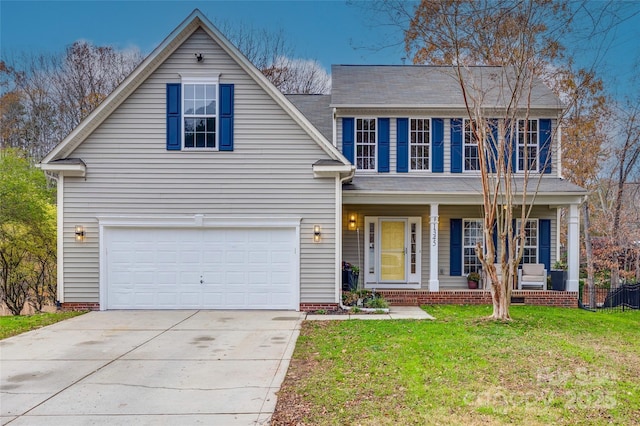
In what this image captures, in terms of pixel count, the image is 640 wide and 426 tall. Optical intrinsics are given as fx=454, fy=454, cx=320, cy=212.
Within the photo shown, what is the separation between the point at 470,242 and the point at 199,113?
8.36 meters

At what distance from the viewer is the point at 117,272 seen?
34.6 ft

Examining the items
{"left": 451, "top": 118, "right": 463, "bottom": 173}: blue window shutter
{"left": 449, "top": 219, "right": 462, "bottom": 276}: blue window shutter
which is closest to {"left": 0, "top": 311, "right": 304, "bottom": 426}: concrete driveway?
{"left": 449, "top": 219, "right": 462, "bottom": 276}: blue window shutter

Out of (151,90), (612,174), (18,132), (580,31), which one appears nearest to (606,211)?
(612,174)

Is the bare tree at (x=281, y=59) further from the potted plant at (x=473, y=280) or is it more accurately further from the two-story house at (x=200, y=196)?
the potted plant at (x=473, y=280)

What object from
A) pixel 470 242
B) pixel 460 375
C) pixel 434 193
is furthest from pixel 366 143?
pixel 460 375

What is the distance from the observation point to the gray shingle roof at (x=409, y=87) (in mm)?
13005

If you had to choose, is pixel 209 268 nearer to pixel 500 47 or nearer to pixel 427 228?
pixel 427 228

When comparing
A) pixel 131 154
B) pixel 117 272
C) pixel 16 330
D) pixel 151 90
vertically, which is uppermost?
pixel 151 90

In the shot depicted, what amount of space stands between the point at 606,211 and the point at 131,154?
18965 millimetres

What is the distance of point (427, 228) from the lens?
43.8 feet

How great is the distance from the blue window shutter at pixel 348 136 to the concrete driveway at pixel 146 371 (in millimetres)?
5525

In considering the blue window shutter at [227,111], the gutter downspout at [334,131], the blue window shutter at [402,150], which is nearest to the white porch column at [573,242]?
the blue window shutter at [402,150]

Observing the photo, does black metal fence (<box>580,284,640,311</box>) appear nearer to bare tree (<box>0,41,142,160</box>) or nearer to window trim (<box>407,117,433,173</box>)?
window trim (<box>407,117,433,173</box>)

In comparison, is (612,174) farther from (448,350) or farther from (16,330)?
(16,330)
